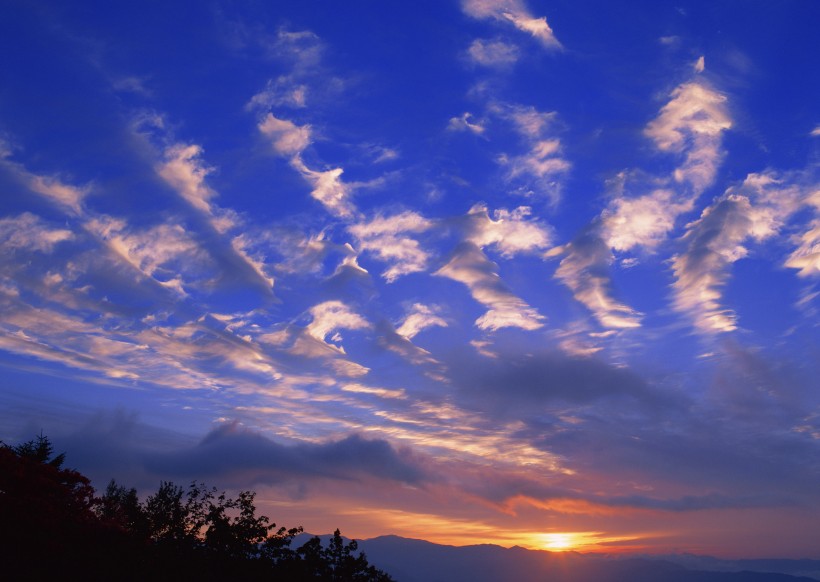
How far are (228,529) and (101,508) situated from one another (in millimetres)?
67022

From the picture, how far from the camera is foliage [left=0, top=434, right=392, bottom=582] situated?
123 ft

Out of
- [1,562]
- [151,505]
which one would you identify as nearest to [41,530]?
[1,562]

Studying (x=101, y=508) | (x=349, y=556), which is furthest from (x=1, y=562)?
(x=101, y=508)

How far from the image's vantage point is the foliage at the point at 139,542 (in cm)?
3734

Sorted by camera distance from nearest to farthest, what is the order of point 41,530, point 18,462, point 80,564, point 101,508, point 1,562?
point 1,562, point 80,564, point 41,530, point 18,462, point 101,508

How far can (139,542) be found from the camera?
4278 cm

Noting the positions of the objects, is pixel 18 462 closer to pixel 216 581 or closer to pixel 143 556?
pixel 143 556

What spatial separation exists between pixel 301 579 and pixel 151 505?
2286 cm

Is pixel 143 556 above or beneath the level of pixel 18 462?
beneath

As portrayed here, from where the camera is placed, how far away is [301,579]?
38812 mm

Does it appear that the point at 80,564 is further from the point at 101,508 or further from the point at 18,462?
the point at 101,508

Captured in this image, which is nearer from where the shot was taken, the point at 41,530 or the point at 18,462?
the point at 41,530

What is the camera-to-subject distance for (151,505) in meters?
53.0

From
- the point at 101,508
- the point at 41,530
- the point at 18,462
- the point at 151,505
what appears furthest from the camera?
the point at 101,508
